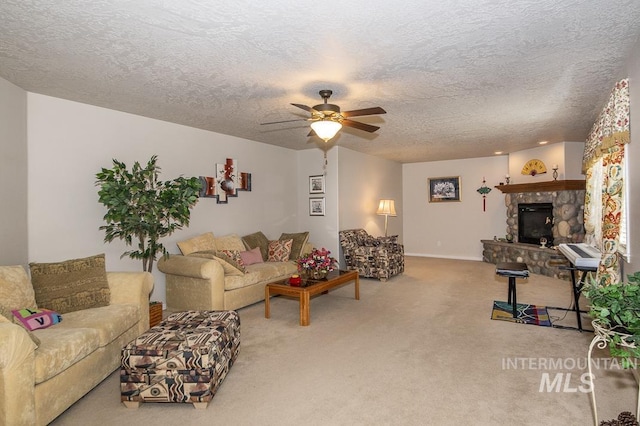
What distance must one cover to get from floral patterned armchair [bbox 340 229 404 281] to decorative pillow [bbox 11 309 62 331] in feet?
15.6

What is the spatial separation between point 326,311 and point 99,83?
11.5 feet

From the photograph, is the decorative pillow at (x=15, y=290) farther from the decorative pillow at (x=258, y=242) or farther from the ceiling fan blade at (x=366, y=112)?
the decorative pillow at (x=258, y=242)

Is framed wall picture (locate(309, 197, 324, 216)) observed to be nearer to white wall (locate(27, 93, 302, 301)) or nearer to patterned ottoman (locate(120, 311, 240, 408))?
white wall (locate(27, 93, 302, 301))

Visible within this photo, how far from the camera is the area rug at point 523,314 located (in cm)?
409

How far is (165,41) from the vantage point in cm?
251

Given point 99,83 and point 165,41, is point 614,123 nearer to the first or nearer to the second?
point 165,41

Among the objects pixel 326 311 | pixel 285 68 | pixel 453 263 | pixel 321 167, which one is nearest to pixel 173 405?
pixel 326 311

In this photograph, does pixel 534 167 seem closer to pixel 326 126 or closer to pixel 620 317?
pixel 326 126

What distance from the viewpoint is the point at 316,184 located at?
23.4 feet

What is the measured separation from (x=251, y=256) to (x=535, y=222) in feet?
19.5

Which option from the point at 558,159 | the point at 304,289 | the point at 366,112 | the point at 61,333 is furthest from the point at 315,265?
the point at 558,159

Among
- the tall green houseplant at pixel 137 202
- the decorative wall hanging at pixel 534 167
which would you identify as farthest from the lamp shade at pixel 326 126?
the decorative wall hanging at pixel 534 167

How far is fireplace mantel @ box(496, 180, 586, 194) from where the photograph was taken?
6680 mm

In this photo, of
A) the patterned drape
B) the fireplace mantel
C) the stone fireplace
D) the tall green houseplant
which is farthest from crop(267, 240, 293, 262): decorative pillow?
the fireplace mantel
